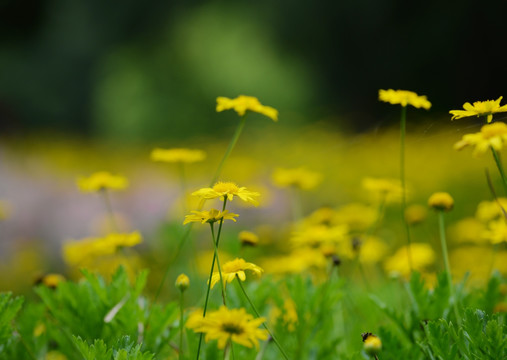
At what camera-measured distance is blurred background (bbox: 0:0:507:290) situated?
383 centimetres

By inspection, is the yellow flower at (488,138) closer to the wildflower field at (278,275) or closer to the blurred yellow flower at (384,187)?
the wildflower field at (278,275)

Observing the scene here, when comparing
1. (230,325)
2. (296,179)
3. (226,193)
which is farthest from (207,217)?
(296,179)

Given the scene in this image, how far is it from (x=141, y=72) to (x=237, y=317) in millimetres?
8745

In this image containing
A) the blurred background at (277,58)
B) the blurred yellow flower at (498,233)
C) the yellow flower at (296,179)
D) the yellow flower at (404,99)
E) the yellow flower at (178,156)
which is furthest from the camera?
the blurred background at (277,58)

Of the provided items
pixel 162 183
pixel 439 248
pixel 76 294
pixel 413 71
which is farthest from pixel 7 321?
pixel 413 71

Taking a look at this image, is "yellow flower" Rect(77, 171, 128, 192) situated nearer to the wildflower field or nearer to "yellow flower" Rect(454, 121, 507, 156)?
the wildflower field

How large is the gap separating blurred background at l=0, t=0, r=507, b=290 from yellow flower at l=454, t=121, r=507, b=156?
181 cm

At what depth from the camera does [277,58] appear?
8.56 metres

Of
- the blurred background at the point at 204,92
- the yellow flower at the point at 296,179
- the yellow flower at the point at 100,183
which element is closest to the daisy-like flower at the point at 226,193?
the yellow flower at the point at 100,183

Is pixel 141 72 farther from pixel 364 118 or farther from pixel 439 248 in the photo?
pixel 439 248

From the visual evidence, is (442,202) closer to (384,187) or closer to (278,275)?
(384,187)

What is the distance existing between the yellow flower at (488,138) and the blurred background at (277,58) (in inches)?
227

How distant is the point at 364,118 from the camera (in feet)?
21.8

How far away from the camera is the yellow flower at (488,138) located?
27.0 inches
